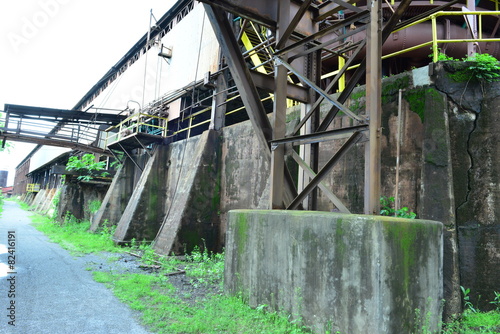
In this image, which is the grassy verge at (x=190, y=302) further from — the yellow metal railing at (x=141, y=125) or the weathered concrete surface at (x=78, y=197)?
the weathered concrete surface at (x=78, y=197)

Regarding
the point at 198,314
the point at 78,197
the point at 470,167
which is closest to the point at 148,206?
the point at 78,197

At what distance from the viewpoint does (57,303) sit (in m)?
5.11

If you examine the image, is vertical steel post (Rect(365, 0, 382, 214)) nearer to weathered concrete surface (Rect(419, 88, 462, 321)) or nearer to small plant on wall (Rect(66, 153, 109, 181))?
weathered concrete surface (Rect(419, 88, 462, 321))

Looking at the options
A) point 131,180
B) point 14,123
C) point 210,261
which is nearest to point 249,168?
point 210,261

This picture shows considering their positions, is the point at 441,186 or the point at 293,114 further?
the point at 293,114

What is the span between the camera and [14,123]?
54.9 feet

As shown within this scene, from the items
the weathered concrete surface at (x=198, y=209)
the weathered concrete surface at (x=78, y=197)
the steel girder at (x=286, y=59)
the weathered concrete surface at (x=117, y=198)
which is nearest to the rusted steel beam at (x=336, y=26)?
the steel girder at (x=286, y=59)

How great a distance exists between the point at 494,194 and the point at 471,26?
4356mm

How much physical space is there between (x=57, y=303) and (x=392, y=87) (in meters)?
6.38

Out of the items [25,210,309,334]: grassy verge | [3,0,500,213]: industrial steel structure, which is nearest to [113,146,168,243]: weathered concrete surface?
[25,210,309,334]: grassy verge

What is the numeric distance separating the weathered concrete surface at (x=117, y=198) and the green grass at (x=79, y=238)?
2.30ft

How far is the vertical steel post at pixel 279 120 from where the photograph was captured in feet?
16.8

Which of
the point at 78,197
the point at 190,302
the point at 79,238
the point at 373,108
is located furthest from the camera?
the point at 78,197

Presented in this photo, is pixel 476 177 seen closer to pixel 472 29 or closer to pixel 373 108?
pixel 373 108
